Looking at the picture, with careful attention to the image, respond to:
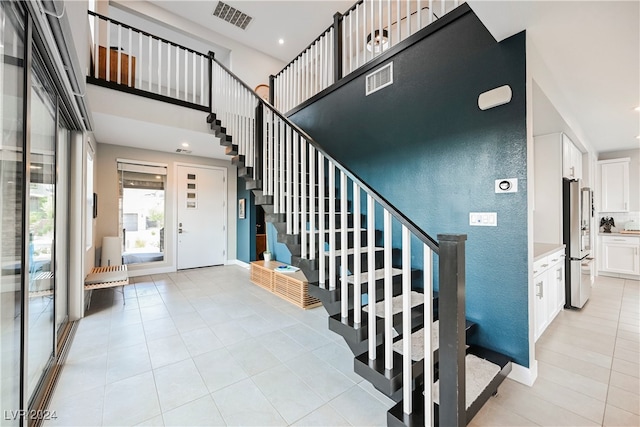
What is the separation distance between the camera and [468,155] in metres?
2.33

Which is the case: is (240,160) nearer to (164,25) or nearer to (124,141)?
(124,141)

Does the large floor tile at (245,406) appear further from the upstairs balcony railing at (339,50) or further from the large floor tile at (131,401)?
the upstairs balcony railing at (339,50)

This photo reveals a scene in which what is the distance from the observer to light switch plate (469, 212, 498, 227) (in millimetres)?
2178

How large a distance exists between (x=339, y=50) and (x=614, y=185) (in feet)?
20.6

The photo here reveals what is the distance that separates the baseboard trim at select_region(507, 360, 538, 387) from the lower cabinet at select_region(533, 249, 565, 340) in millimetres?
517

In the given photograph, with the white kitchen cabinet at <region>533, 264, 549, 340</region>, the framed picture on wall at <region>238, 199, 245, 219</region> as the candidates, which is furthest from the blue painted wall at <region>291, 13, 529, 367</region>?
the framed picture on wall at <region>238, 199, 245, 219</region>

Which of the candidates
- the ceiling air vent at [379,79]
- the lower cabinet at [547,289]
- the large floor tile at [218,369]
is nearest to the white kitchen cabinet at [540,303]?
the lower cabinet at [547,289]

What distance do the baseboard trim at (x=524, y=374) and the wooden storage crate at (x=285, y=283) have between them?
1918mm

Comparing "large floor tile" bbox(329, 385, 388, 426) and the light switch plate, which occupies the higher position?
the light switch plate

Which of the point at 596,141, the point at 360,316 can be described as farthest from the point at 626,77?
the point at 360,316

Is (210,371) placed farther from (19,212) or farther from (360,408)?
(19,212)

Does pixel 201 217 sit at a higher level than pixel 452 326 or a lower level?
higher

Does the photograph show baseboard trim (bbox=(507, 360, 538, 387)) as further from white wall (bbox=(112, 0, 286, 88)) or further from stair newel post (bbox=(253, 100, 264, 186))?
white wall (bbox=(112, 0, 286, 88))

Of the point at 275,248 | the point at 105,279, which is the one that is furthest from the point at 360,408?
the point at 275,248
